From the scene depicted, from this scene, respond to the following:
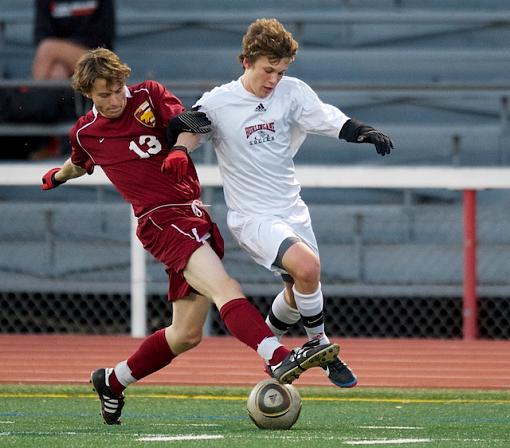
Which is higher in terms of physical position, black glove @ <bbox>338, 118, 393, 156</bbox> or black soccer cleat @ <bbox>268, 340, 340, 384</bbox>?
black glove @ <bbox>338, 118, 393, 156</bbox>

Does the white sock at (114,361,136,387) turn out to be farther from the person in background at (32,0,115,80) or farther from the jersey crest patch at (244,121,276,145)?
the person in background at (32,0,115,80)

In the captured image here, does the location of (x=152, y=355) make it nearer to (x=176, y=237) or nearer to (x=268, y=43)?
(x=176, y=237)

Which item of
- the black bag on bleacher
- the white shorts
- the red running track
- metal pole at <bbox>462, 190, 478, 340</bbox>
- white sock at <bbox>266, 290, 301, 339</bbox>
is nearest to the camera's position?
the white shorts

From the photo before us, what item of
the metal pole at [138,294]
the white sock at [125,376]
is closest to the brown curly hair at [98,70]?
the white sock at [125,376]

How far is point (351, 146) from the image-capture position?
12.3 m

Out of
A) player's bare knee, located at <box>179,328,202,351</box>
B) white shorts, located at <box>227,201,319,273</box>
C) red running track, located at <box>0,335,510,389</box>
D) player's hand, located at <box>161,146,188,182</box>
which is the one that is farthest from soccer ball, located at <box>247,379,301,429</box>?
red running track, located at <box>0,335,510,389</box>

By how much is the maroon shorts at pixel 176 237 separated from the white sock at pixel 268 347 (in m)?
0.51

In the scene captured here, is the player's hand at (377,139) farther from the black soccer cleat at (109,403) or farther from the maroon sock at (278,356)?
the black soccer cleat at (109,403)

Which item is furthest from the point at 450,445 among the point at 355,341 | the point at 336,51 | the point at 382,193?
the point at 336,51

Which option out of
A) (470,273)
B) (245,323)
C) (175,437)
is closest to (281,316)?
(245,323)

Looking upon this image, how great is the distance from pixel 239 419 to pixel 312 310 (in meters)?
A: 0.73

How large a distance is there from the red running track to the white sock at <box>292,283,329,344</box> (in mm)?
2023

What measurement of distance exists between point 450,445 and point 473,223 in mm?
5188

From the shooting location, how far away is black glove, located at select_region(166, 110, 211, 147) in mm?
6547
